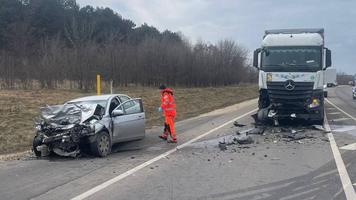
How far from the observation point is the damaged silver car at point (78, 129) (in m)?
10.3

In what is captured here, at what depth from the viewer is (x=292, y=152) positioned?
11.1 meters

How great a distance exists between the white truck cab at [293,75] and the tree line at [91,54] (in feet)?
60.8

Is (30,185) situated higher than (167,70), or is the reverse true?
(167,70)

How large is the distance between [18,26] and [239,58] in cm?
3797

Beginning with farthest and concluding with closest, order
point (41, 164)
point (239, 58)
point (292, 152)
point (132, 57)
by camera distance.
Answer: point (239, 58), point (132, 57), point (292, 152), point (41, 164)

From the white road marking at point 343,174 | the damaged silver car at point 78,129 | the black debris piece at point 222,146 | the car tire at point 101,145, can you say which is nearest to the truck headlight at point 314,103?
the white road marking at point 343,174

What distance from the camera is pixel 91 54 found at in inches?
1496

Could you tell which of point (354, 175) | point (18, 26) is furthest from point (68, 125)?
point (18, 26)

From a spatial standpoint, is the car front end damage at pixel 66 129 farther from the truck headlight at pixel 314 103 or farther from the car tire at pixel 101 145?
the truck headlight at pixel 314 103

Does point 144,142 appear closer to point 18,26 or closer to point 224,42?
point 18,26

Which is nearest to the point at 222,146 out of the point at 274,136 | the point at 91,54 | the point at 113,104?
the point at 274,136

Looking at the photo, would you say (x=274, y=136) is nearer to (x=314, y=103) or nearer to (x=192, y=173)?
(x=314, y=103)

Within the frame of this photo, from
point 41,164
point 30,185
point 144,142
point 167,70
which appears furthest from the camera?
point 167,70

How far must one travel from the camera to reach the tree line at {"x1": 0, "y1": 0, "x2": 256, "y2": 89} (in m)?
32.8
